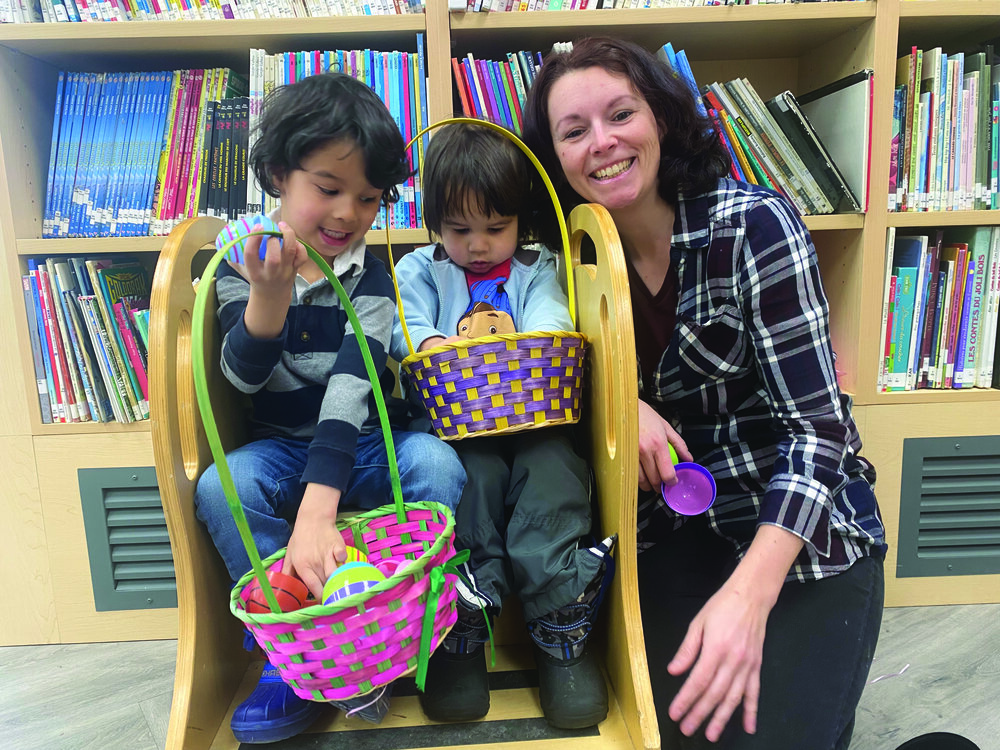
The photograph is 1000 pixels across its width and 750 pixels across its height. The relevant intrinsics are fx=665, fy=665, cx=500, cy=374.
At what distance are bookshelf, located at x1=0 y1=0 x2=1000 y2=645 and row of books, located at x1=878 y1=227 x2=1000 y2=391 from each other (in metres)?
0.05

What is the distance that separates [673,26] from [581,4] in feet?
0.64

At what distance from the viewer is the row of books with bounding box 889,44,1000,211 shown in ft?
4.52

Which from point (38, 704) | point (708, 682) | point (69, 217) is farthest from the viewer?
point (69, 217)

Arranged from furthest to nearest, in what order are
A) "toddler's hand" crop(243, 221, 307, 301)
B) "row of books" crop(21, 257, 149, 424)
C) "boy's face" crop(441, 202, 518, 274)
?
"row of books" crop(21, 257, 149, 424) < "boy's face" crop(441, 202, 518, 274) < "toddler's hand" crop(243, 221, 307, 301)

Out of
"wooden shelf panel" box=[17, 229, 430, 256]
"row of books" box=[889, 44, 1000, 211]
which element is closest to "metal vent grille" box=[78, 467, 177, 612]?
"wooden shelf panel" box=[17, 229, 430, 256]

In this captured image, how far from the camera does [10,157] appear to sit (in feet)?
4.30

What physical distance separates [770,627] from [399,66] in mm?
1229

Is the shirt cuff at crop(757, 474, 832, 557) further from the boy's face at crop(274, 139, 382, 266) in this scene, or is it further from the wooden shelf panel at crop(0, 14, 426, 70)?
the wooden shelf panel at crop(0, 14, 426, 70)

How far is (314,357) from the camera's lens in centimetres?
104

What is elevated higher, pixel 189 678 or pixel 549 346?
pixel 549 346

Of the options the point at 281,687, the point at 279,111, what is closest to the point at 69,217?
the point at 279,111

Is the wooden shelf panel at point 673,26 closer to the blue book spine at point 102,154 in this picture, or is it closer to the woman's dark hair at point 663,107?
the woman's dark hair at point 663,107

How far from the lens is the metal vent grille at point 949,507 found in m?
1.48

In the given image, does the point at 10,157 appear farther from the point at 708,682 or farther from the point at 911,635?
the point at 911,635
